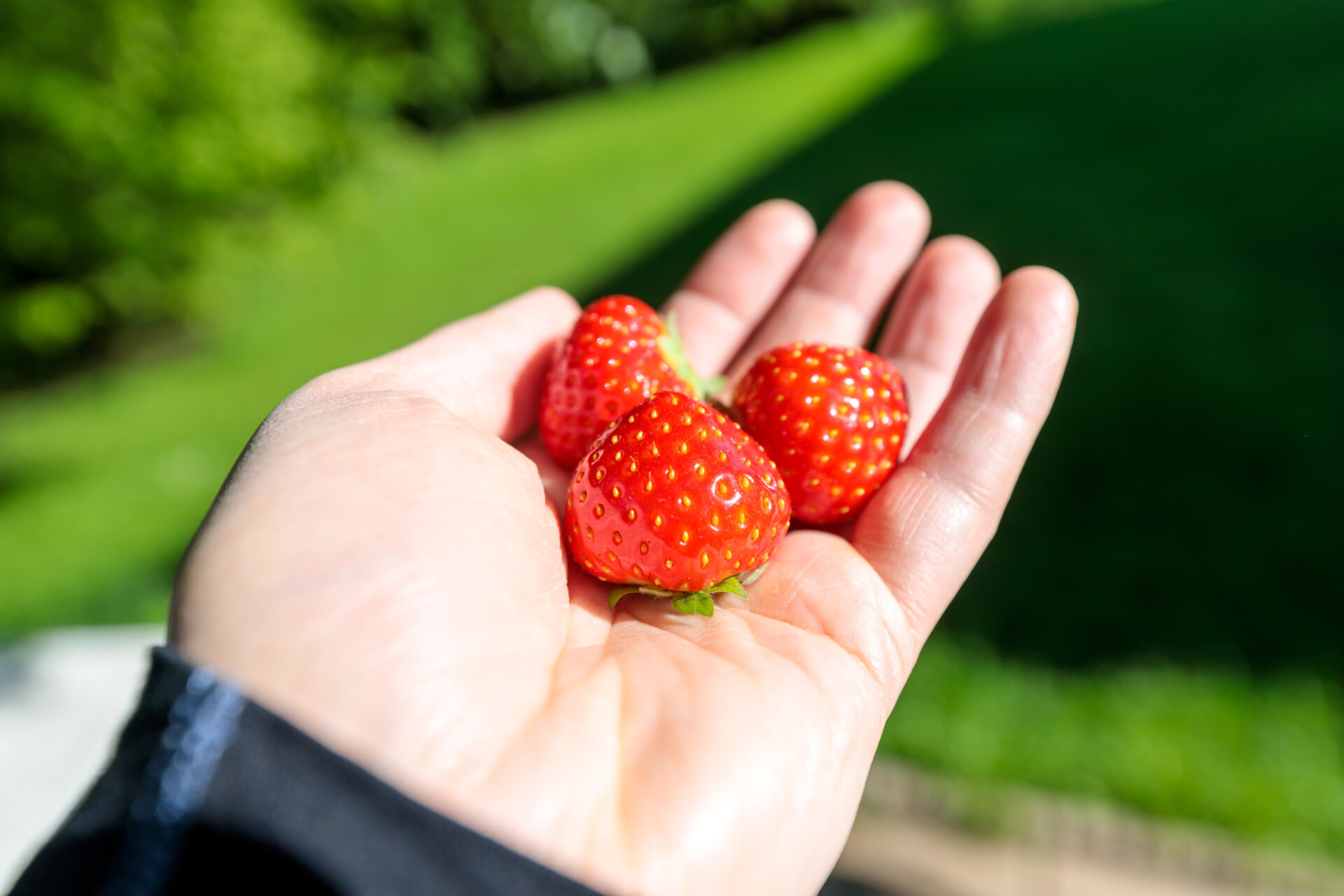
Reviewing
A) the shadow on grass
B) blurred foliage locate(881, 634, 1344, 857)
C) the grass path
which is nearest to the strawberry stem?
blurred foliage locate(881, 634, 1344, 857)

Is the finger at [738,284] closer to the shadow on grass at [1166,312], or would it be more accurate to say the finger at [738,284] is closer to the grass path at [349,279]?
the shadow on grass at [1166,312]

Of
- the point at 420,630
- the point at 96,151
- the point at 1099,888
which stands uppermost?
the point at 420,630

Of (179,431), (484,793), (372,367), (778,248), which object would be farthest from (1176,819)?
(179,431)

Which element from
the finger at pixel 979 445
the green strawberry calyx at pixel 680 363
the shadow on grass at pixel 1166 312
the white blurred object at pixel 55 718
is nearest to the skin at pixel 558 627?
the finger at pixel 979 445

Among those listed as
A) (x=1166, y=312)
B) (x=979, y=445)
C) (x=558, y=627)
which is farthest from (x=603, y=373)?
(x=1166, y=312)

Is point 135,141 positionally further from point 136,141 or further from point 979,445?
point 979,445

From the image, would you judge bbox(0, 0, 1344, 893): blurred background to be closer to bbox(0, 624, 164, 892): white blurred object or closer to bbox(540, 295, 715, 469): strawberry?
bbox(0, 624, 164, 892): white blurred object

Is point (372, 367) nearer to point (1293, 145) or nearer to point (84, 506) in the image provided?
point (84, 506)
